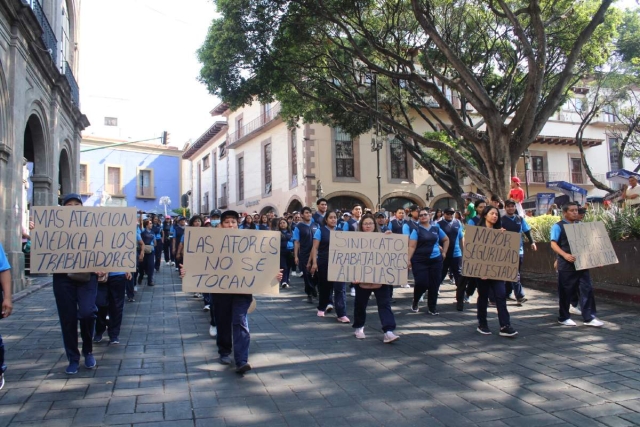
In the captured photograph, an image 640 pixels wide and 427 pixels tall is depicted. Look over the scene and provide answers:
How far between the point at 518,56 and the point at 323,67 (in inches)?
281

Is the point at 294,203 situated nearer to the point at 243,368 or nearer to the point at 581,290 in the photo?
the point at 581,290

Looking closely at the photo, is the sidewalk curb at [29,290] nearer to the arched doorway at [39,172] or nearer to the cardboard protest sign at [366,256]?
the arched doorway at [39,172]

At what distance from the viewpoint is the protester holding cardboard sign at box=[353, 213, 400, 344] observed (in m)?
6.44

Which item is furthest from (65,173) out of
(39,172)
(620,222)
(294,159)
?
(620,222)

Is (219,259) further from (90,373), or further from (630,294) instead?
(630,294)

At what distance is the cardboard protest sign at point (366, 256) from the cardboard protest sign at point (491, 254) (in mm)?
1006

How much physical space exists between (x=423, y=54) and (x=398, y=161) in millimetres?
15492

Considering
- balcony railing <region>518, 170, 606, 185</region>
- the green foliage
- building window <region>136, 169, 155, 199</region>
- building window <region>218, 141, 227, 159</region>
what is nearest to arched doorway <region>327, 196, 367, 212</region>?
balcony railing <region>518, 170, 606, 185</region>

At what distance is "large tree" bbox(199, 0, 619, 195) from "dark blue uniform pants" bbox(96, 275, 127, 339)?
9.17 metres

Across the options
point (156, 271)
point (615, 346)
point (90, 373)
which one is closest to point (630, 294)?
point (615, 346)

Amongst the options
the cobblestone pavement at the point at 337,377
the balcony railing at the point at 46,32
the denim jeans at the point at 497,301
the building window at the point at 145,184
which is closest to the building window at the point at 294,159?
the balcony railing at the point at 46,32

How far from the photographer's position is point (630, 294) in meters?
8.77

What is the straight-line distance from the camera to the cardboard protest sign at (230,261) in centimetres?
540

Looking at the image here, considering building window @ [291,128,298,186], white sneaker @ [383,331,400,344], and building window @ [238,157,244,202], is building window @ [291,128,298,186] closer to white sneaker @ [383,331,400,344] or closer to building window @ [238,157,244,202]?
building window @ [238,157,244,202]
